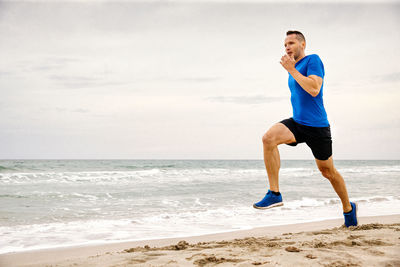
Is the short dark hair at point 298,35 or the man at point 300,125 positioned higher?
the short dark hair at point 298,35

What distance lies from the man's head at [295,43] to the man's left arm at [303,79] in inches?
15.2

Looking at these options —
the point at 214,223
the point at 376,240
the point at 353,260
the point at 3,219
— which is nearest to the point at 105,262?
the point at 353,260

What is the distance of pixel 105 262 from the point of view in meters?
3.46

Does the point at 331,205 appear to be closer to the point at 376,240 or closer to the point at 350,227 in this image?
the point at 350,227

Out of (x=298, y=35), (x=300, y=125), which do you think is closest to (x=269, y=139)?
(x=300, y=125)

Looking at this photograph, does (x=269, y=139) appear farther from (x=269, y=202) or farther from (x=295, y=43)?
(x=295, y=43)

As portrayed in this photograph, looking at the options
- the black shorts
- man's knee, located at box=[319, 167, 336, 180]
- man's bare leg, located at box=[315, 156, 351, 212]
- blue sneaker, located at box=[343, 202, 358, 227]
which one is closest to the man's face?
the black shorts

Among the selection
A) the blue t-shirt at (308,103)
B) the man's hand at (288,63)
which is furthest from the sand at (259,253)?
the man's hand at (288,63)

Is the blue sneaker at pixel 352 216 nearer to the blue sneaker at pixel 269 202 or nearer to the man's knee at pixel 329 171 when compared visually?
the man's knee at pixel 329 171

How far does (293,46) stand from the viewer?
3682 mm

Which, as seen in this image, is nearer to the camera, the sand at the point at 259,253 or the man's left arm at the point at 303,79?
the sand at the point at 259,253

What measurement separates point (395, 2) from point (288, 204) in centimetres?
643

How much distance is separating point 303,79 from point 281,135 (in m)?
0.59

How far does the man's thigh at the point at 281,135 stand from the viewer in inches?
141
